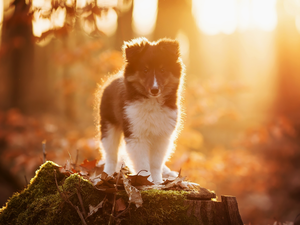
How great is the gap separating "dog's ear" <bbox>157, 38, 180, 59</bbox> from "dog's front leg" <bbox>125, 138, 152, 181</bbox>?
1330mm

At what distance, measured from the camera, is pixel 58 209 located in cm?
259

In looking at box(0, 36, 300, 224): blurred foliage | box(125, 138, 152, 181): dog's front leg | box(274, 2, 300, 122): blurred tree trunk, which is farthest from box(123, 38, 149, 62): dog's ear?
box(274, 2, 300, 122): blurred tree trunk

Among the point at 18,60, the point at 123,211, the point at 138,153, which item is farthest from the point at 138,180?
the point at 18,60

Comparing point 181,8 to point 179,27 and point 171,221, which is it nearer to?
point 179,27

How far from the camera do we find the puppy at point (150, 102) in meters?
3.80

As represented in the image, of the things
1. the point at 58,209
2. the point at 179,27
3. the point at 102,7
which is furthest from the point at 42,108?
the point at 58,209

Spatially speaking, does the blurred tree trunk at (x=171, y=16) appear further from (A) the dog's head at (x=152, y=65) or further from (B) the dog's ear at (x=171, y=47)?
(A) the dog's head at (x=152, y=65)

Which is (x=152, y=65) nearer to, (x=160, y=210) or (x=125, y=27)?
(x=160, y=210)

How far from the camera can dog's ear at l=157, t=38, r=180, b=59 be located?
3.95m

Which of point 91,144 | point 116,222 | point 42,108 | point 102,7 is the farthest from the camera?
point 42,108

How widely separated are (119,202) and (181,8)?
796cm

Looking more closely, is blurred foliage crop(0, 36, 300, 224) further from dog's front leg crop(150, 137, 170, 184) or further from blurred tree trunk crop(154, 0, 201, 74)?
blurred tree trunk crop(154, 0, 201, 74)

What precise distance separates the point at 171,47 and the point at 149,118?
1.08m

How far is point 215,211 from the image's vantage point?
2.77 meters
